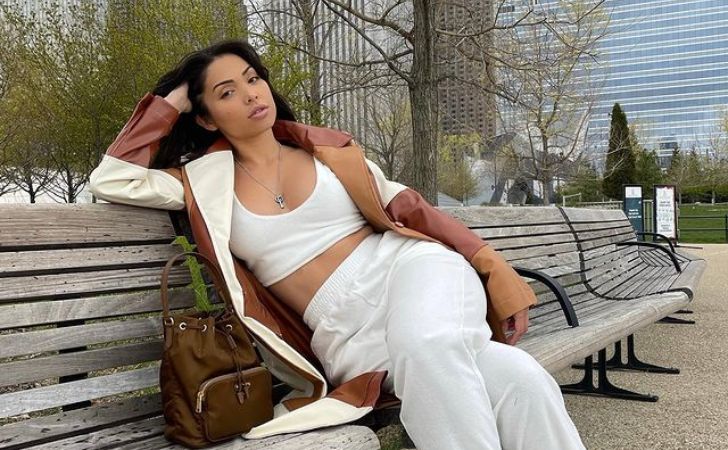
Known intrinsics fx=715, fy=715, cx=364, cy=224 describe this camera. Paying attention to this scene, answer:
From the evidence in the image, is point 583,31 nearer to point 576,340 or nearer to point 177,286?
point 576,340

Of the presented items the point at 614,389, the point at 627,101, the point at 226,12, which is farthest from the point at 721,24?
the point at 614,389

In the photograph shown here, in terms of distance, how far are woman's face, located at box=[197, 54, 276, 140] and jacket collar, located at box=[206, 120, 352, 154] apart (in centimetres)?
13

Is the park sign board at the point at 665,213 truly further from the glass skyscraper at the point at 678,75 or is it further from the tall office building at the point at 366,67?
the glass skyscraper at the point at 678,75

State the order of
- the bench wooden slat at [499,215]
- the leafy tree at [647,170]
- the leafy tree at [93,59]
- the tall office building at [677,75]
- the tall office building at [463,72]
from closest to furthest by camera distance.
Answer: the bench wooden slat at [499,215]
the tall office building at [463,72]
the leafy tree at [93,59]
the leafy tree at [647,170]
the tall office building at [677,75]

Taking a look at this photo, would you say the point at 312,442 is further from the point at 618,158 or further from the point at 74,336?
the point at 618,158

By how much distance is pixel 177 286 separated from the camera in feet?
8.01

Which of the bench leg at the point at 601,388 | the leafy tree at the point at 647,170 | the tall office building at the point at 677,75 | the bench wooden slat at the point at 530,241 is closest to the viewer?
the bench wooden slat at the point at 530,241

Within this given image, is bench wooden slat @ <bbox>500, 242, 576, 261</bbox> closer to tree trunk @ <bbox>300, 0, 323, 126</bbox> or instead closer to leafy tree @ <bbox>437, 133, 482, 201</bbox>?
tree trunk @ <bbox>300, 0, 323, 126</bbox>

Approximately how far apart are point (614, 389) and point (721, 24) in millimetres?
60488

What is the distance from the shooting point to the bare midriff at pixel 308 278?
2.42 metres

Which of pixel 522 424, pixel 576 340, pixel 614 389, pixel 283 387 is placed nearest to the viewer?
pixel 522 424

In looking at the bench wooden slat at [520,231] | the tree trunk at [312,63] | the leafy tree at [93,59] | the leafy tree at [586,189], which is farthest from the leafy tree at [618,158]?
the bench wooden slat at [520,231]

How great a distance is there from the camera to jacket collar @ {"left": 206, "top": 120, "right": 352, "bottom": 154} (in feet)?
8.80

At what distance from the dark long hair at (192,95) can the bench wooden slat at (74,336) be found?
A: 0.61 metres
